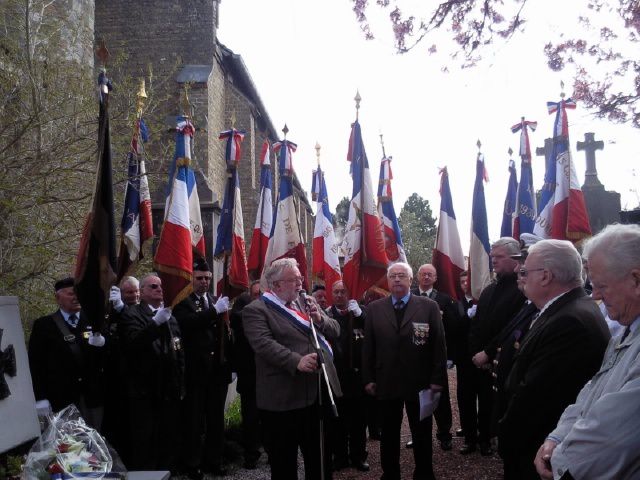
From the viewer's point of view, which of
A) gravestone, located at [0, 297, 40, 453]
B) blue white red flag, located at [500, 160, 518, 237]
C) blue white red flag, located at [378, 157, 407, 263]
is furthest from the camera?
blue white red flag, located at [500, 160, 518, 237]

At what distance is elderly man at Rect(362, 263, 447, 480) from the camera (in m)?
5.43

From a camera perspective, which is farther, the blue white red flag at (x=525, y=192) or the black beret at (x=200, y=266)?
the blue white red flag at (x=525, y=192)

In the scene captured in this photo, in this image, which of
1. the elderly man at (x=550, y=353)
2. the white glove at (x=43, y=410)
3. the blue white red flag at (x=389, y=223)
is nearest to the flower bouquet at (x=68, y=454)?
the white glove at (x=43, y=410)

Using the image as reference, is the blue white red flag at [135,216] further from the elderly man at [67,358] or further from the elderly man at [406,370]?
the elderly man at [406,370]

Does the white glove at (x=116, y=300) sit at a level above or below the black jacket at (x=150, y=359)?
above

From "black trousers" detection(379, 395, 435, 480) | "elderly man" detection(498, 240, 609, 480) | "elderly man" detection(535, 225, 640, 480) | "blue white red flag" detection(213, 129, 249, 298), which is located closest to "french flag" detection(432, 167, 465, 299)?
"black trousers" detection(379, 395, 435, 480)

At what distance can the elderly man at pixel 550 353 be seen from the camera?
120 inches

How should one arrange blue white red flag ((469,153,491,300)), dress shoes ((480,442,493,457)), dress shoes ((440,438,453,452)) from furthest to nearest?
blue white red flag ((469,153,491,300)) < dress shoes ((440,438,453,452)) < dress shoes ((480,442,493,457))

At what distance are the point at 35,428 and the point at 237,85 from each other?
14.8m

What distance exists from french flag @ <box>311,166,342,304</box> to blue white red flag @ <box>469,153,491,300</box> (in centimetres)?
181

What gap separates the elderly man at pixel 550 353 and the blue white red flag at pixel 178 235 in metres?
3.44

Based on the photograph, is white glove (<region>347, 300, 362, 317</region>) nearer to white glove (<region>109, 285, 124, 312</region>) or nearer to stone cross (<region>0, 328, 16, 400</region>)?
white glove (<region>109, 285, 124, 312</region>)

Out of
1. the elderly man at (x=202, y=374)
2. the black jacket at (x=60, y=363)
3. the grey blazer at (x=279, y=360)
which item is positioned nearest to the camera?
the grey blazer at (x=279, y=360)

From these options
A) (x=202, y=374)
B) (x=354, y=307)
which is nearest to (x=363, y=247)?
(x=354, y=307)
